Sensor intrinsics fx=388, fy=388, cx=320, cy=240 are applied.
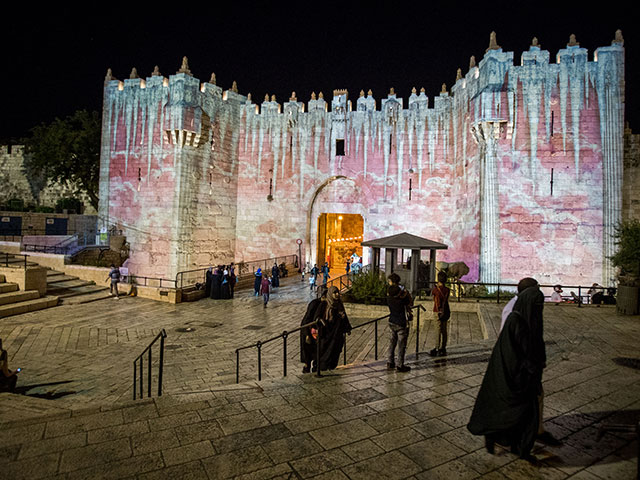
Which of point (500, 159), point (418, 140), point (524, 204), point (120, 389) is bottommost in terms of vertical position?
point (120, 389)

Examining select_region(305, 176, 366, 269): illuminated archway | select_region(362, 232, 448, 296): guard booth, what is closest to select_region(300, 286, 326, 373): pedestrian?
select_region(362, 232, 448, 296): guard booth

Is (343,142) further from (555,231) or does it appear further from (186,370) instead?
(186,370)

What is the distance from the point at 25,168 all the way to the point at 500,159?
111ft

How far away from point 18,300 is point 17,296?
0.45ft

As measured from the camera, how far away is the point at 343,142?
898 inches

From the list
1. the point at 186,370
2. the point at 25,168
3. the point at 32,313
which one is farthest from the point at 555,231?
the point at 25,168

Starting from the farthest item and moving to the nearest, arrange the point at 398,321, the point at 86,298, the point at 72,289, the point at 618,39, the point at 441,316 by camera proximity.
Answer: the point at 618,39, the point at 72,289, the point at 86,298, the point at 441,316, the point at 398,321

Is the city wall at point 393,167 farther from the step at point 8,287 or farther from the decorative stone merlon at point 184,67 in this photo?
the step at point 8,287

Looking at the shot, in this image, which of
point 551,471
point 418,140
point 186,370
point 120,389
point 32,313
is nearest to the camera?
point 551,471

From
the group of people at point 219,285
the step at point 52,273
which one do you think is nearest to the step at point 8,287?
the step at point 52,273

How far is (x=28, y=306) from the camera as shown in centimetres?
1202

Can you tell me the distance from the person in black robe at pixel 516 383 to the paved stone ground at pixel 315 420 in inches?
11.4

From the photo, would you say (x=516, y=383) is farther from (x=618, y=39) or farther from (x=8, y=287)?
(x=618, y=39)

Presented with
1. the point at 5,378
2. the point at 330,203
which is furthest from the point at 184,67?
the point at 5,378
